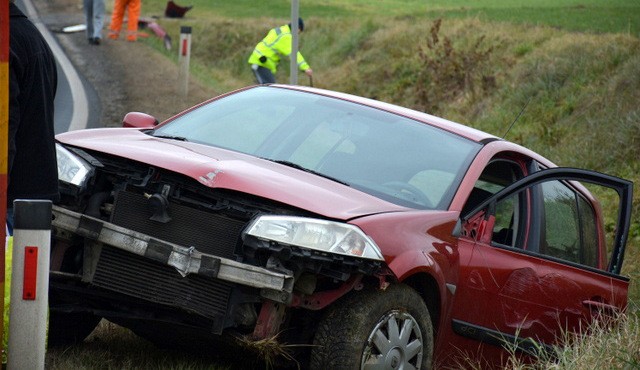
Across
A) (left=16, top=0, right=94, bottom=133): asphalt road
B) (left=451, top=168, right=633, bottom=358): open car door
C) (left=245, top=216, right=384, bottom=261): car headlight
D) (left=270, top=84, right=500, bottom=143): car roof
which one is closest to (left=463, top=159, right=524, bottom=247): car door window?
(left=451, top=168, right=633, bottom=358): open car door

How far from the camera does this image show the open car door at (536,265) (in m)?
6.68

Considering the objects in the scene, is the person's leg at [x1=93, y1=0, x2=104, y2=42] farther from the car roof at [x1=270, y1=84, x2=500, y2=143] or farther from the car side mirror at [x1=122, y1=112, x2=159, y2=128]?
the car roof at [x1=270, y1=84, x2=500, y2=143]

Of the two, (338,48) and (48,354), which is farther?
(338,48)

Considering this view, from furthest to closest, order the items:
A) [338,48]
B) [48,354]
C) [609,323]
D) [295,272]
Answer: [338,48] → [609,323] → [48,354] → [295,272]

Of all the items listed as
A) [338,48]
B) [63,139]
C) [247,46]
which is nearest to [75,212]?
[63,139]

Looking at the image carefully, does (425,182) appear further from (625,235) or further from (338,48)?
(338,48)

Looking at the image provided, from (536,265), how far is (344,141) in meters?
1.25

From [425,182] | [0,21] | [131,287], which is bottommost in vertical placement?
[131,287]

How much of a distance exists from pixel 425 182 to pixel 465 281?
1.98ft

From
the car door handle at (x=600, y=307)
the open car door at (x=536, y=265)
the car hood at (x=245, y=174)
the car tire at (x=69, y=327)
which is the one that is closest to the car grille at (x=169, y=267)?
the car hood at (x=245, y=174)

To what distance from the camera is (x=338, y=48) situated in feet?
108

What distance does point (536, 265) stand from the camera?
707cm

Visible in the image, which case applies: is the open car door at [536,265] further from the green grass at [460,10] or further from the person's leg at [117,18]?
the person's leg at [117,18]

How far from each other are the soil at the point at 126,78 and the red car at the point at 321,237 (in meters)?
9.08
